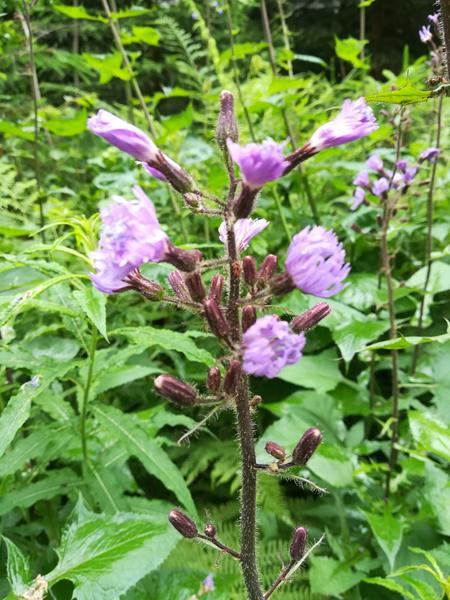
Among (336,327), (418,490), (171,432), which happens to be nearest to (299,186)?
(336,327)

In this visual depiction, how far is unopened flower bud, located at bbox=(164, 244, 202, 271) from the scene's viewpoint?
1.17 meters

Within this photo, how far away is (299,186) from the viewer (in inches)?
164

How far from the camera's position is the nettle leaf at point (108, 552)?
59.0 inches

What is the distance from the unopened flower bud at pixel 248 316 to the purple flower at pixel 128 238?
0.24 metres

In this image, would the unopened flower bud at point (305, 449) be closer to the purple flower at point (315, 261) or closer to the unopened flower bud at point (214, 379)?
the unopened flower bud at point (214, 379)

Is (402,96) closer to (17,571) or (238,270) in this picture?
(238,270)

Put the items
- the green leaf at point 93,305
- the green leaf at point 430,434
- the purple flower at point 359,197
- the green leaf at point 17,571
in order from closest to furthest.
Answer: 1. the green leaf at point 17,571
2. the green leaf at point 93,305
3. the green leaf at point 430,434
4. the purple flower at point 359,197

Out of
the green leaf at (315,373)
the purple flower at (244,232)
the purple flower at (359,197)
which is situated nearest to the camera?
the purple flower at (244,232)

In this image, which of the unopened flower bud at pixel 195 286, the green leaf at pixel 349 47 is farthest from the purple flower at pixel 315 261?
the green leaf at pixel 349 47

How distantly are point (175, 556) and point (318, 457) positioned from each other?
82 centimetres

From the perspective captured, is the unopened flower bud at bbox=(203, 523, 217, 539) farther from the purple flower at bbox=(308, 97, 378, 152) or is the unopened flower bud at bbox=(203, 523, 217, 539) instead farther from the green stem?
the purple flower at bbox=(308, 97, 378, 152)

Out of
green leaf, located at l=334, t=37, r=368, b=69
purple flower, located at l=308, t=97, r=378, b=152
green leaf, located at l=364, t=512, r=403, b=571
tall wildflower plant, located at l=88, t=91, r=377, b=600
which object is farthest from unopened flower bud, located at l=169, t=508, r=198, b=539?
green leaf, located at l=334, t=37, r=368, b=69

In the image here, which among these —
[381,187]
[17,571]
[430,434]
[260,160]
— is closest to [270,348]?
[260,160]

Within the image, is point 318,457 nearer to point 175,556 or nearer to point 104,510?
point 175,556
